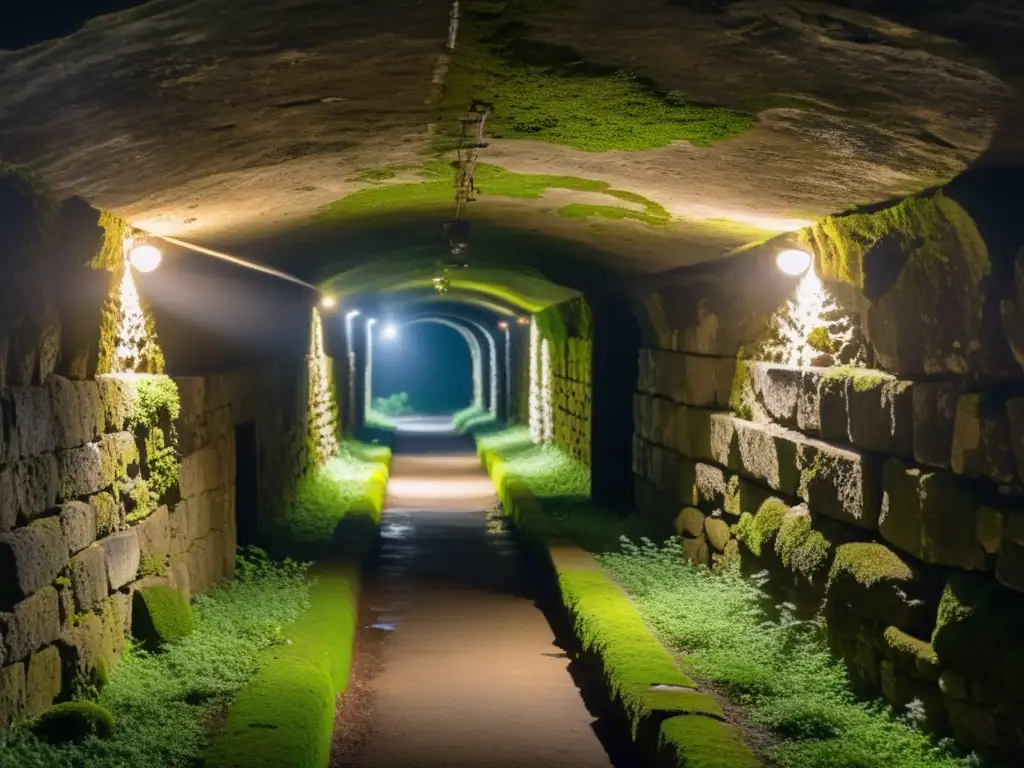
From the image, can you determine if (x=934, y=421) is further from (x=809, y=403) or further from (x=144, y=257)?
(x=144, y=257)

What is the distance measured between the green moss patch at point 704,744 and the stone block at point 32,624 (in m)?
2.93

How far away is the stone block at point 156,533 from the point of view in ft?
22.3

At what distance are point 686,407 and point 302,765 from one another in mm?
5892

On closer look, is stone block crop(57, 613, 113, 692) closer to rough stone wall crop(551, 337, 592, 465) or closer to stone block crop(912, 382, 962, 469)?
stone block crop(912, 382, 962, 469)

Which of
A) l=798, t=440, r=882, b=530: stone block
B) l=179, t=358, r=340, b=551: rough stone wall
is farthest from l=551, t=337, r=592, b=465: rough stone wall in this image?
l=798, t=440, r=882, b=530: stone block

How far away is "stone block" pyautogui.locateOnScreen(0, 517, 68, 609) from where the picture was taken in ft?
15.2

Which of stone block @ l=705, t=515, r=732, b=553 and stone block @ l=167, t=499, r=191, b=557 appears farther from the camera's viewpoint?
stone block @ l=705, t=515, r=732, b=553

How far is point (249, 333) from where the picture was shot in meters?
11.1

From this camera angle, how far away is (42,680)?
16.5ft

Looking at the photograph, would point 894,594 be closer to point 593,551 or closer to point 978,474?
point 978,474

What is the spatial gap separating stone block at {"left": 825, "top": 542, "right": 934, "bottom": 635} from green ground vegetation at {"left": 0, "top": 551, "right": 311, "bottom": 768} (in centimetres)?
335

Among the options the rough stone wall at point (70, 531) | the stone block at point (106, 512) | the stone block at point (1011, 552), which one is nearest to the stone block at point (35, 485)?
the rough stone wall at point (70, 531)

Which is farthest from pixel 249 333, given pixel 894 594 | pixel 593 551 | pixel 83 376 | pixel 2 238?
→ pixel 894 594

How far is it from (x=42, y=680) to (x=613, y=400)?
8.89 meters
